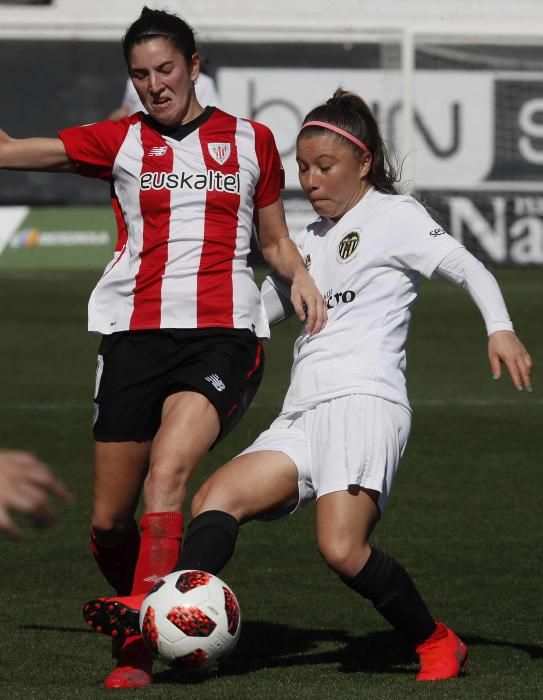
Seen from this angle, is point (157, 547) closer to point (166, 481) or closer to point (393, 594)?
point (166, 481)

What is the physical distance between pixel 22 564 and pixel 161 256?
217 centimetres

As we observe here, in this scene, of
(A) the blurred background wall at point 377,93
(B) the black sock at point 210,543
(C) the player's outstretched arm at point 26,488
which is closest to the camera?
(C) the player's outstretched arm at point 26,488

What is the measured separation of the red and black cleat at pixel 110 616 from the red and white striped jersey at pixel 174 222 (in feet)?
3.26

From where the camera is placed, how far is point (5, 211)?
19.7m

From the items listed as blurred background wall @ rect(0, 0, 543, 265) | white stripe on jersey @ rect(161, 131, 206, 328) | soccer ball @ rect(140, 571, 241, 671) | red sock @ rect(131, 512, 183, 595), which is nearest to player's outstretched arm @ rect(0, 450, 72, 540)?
soccer ball @ rect(140, 571, 241, 671)

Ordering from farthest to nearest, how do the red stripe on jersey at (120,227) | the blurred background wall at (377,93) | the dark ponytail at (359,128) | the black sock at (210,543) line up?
the blurred background wall at (377,93), the red stripe on jersey at (120,227), the dark ponytail at (359,128), the black sock at (210,543)

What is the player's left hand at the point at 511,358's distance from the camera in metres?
4.50

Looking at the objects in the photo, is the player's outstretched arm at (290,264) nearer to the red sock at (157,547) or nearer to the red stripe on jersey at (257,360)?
the red stripe on jersey at (257,360)

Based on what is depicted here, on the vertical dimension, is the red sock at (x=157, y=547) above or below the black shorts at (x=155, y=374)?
below

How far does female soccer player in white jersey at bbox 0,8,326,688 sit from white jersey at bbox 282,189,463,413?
0.48 feet

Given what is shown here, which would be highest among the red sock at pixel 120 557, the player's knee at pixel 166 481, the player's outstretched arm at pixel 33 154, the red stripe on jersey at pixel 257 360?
the player's outstretched arm at pixel 33 154

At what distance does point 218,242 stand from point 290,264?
0.85 ft

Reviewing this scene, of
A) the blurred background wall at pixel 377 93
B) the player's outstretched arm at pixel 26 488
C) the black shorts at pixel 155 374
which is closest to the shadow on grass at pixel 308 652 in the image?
the black shorts at pixel 155 374

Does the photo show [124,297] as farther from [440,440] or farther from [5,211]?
[5,211]
